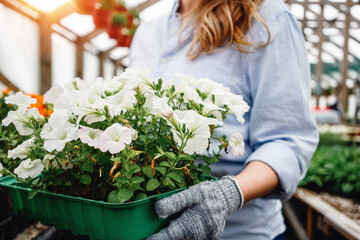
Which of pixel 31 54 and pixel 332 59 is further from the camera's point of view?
pixel 332 59

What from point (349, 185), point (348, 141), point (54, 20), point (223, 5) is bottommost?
point (348, 141)

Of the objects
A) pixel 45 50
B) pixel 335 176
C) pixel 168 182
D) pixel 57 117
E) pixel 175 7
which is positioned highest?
pixel 175 7

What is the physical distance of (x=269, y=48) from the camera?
84 cm

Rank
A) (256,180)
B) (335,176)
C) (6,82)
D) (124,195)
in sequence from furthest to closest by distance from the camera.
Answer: (6,82)
(335,176)
(256,180)
(124,195)

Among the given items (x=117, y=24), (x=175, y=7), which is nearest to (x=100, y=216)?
(x=175, y=7)

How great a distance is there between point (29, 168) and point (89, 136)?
134 millimetres

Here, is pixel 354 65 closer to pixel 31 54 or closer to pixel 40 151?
pixel 31 54

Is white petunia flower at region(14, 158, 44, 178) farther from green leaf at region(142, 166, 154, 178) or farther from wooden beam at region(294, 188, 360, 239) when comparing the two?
wooden beam at region(294, 188, 360, 239)

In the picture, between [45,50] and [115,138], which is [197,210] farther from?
[45,50]

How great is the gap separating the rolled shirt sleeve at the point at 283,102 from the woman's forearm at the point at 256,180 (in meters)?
0.05

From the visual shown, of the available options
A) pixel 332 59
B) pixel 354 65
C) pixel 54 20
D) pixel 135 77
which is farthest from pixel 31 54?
pixel 332 59

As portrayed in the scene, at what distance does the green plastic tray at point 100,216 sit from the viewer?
19.3 inches

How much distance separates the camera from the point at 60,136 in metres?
0.53

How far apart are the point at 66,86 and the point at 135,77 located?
24cm
